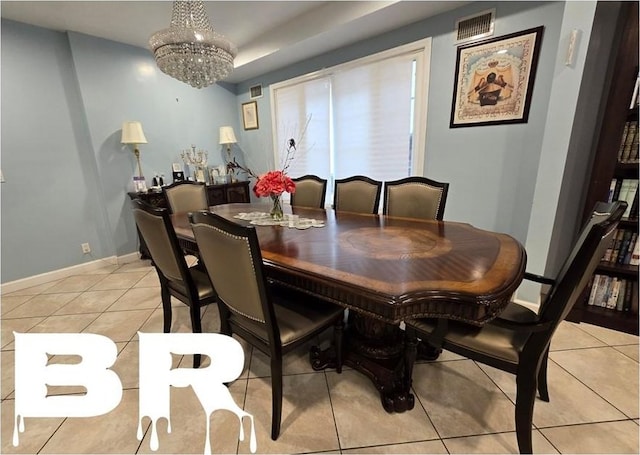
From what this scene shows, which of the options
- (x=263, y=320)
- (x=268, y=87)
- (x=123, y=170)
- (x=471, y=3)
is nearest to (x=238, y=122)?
(x=268, y=87)

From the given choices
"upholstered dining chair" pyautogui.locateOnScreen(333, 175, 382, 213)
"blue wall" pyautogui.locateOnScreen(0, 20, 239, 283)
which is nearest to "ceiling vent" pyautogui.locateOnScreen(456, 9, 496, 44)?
"upholstered dining chair" pyautogui.locateOnScreen(333, 175, 382, 213)

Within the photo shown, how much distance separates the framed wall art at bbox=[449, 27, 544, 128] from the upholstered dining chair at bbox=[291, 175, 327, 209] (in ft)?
4.25

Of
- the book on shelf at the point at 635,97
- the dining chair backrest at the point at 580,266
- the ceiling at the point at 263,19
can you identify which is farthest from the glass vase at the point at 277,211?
the book on shelf at the point at 635,97

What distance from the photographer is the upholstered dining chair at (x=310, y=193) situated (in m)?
2.66

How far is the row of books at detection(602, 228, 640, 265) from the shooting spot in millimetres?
1817

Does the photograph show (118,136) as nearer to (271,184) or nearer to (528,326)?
(271,184)

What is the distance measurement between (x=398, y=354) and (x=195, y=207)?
2.20 metres

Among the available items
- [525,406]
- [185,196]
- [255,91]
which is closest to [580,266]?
[525,406]

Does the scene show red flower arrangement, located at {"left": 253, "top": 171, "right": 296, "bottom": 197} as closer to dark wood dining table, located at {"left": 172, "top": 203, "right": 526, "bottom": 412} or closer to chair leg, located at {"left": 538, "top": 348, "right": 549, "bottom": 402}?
dark wood dining table, located at {"left": 172, "top": 203, "right": 526, "bottom": 412}

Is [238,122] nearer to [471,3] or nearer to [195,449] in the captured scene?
[471,3]

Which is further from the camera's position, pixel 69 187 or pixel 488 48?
pixel 69 187

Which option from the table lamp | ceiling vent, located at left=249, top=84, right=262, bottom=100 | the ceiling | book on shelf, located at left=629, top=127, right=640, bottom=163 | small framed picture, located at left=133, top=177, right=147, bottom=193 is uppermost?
the ceiling

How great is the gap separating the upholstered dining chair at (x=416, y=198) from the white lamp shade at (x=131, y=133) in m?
2.75

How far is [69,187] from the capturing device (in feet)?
9.90
